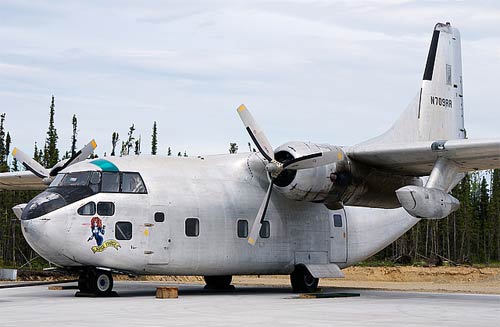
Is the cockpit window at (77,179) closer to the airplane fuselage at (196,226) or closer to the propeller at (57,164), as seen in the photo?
the airplane fuselage at (196,226)

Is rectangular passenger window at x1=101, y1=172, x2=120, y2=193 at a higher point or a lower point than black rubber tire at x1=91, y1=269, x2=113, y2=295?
higher

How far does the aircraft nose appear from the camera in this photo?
1930cm

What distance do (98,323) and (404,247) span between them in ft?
185

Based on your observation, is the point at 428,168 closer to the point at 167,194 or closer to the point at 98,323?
the point at 167,194

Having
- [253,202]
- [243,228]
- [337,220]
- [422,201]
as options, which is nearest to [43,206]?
[243,228]

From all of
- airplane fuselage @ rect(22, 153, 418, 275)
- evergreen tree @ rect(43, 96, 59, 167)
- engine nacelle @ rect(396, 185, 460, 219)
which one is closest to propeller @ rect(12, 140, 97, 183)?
airplane fuselage @ rect(22, 153, 418, 275)

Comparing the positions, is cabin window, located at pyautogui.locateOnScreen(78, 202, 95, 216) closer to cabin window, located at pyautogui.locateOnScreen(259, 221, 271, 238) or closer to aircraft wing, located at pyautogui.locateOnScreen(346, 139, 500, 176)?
cabin window, located at pyautogui.locateOnScreen(259, 221, 271, 238)

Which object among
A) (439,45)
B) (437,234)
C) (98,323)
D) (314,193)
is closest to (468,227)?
(437,234)

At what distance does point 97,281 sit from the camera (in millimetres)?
19781

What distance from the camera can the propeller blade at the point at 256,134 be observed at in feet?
71.7

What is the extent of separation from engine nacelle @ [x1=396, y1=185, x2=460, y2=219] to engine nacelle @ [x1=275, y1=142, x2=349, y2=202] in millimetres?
2163

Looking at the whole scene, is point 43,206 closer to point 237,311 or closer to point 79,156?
point 79,156

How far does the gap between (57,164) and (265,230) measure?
6.50 metres

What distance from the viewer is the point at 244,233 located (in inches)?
872
